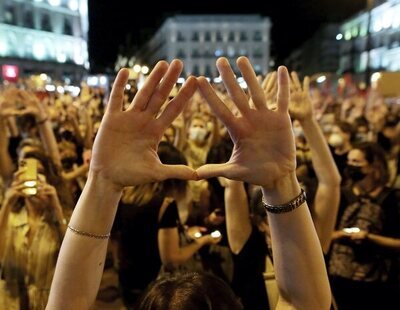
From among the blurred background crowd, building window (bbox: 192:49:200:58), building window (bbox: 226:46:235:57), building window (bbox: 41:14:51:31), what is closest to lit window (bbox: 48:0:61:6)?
building window (bbox: 41:14:51:31)

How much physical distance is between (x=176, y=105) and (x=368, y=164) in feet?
9.22

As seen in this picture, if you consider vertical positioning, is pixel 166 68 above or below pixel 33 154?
above

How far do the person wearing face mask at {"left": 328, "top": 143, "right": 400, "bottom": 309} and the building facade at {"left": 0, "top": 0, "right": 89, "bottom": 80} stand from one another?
5875cm

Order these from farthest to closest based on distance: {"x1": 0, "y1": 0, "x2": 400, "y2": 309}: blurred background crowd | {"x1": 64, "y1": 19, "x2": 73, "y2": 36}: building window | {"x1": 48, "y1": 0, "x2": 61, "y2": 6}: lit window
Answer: {"x1": 64, "y1": 19, "x2": 73, "y2": 36}: building window, {"x1": 48, "y1": 0, "x2": 61, "y2": 6}: lit window, {"x1": 0, "y1": 0, "x2": 400, "y2": 309}: blurred background crowd

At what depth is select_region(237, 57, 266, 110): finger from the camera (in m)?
1.37

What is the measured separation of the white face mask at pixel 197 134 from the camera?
6090mm

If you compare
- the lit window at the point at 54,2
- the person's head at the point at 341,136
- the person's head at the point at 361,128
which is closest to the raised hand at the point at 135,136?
the person's head at the point at 341,136

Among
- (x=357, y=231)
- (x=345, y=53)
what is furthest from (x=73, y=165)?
(x=345, y=53)

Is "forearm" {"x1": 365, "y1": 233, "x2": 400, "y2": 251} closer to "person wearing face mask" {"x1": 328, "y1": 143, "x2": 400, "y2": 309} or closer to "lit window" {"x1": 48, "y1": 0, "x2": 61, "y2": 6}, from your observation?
"person wearing face mask" {"x1": 328, "y1": 143, "x2": 400, "y2": 309}

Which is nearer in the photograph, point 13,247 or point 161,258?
point 13,247

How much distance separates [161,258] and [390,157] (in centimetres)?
382

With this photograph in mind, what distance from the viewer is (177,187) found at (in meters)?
3.47

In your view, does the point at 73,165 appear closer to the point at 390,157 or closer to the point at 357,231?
the point at 357,231

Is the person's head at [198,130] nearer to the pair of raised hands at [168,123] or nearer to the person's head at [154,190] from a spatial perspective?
the person's head at [154,190]
